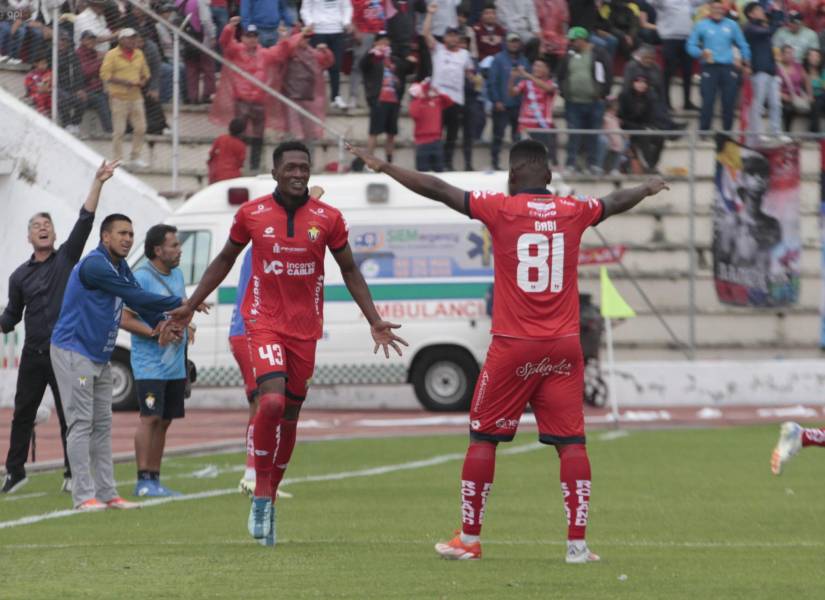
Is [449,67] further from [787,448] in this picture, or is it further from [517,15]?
[787,448]

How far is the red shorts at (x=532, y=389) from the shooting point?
31.9 ft

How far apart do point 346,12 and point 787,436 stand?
16476 millimetres

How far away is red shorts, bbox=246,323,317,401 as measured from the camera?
1061 centimetres

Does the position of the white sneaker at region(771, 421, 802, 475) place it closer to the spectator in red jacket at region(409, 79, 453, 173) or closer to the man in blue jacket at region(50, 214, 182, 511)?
the man in blue jacket at region(50, 214, 182, 511)

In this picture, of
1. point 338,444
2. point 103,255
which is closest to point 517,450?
point 338,444

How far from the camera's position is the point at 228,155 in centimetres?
2594

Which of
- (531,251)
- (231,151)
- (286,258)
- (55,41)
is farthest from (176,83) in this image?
(531,251)

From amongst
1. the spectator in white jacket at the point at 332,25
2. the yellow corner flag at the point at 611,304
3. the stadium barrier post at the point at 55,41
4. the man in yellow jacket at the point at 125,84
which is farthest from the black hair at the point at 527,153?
the spectator in white jacket at the point at 332,25

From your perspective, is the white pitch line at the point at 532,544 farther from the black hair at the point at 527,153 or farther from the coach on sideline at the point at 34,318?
Result: the coach on sideline at the point at 34,318

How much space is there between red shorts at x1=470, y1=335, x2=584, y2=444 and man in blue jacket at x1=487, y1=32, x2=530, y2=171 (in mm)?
16775

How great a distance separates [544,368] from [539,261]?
555mm

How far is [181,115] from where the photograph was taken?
25.9 metres

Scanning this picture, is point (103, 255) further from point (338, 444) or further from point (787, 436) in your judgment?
point (338, 444)

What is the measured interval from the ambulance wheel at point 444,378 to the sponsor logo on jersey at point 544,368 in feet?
48.6
